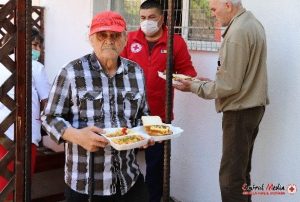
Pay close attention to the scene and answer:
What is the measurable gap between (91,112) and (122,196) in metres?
0.48

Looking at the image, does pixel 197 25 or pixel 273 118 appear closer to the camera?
pixel 273 118

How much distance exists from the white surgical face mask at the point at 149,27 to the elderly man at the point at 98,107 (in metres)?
1.42

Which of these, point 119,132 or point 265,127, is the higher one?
point 119,132

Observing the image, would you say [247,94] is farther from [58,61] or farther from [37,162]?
[58,61]

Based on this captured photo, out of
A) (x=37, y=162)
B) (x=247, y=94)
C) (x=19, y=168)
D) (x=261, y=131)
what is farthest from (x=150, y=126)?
(x=37, y=162)

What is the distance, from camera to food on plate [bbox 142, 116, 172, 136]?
2043mm

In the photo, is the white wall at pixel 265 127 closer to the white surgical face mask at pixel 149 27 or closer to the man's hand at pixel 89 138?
the white surgical face mask at pixel 149 27

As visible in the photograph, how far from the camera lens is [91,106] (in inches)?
82.7

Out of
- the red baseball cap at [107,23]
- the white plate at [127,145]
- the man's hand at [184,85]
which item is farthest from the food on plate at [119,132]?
the man's hand at [184,85]

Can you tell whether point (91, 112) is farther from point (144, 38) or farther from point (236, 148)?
point (144, 38)

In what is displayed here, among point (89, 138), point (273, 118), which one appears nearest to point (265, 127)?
point (273, 118)

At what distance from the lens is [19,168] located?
6.84 ft

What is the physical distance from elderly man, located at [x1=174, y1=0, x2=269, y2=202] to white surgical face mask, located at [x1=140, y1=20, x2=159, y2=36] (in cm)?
73

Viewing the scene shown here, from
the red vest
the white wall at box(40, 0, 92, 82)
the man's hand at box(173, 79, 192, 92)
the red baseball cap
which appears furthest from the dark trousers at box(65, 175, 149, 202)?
the white wall at box(40, 0, 92, 82)
